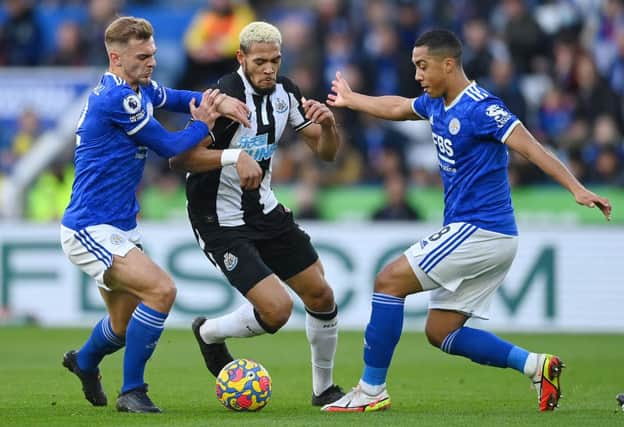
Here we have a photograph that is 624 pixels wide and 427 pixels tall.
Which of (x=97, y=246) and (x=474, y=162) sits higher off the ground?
(x=474, y=162)

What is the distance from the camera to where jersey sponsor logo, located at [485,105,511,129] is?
310 inches

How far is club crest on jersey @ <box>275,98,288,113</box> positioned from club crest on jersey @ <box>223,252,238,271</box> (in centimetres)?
106

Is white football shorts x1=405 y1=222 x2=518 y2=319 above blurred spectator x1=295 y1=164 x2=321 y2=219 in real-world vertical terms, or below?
above

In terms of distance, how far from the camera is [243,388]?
26.7 feet

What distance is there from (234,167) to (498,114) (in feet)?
6.00

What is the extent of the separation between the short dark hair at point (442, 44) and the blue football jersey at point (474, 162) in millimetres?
248

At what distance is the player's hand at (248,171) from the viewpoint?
318 inches

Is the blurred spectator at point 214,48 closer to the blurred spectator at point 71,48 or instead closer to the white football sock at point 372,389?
the blurred spectator at point 71,48

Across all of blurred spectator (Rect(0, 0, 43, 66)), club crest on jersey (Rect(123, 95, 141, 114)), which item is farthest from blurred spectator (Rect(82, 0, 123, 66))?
club crest on jersey (Rect(123, 95, 141, 114))

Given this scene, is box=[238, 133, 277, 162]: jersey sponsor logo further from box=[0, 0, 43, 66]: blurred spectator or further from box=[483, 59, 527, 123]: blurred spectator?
box=[0, 0, 43, 66]: blurred spectator

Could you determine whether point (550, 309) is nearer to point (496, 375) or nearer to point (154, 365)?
point (496, 375)

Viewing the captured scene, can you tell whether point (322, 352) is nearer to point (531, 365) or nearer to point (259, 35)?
point (531, 365)

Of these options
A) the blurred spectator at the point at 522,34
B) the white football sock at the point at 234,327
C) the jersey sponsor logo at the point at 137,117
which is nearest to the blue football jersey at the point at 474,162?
the white football sock at the point at 234,327

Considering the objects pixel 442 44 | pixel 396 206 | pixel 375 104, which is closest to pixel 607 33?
pixel 396 206
